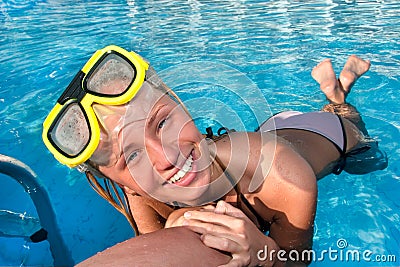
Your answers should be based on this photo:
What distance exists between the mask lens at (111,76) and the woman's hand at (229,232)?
711 mm

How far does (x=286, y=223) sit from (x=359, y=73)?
2.83 m

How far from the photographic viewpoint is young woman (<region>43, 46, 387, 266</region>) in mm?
1793

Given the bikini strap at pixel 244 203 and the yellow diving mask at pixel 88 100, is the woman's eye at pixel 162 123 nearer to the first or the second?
the yellow diving mask at pixel 88 100

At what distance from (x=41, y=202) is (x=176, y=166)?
1544 mm

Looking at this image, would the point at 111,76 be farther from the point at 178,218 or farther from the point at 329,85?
the point at 329,85

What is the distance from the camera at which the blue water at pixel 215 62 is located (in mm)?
3328

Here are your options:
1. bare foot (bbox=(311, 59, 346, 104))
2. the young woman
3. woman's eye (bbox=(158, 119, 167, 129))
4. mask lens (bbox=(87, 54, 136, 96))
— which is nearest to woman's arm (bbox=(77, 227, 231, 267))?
the young woman

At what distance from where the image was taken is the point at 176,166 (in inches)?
74.4

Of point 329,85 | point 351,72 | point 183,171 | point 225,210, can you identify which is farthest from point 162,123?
point 351,72

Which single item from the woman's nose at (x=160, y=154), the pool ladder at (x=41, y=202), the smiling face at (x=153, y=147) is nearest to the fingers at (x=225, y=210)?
the smiling face at (x=153, y=147)

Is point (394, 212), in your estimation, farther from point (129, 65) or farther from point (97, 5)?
point (97, 5)

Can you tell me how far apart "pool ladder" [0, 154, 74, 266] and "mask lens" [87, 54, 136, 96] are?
1.22 m

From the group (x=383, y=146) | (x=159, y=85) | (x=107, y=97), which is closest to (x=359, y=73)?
(x=383, y=146)

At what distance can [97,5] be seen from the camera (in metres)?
12.8
